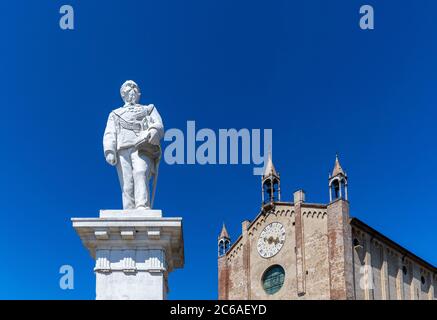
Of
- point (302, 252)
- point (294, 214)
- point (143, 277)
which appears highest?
point (294, 214)

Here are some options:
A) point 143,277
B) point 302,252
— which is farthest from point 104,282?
point 302,252

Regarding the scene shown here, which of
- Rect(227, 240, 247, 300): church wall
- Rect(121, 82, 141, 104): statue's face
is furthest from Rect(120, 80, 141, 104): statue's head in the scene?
Rect(227, 240, 247, 300): church wall

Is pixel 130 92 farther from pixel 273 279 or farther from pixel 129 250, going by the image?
pixel 273 279

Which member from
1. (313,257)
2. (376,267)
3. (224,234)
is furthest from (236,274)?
(376,267)

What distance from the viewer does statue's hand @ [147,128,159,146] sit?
9828 millimetres

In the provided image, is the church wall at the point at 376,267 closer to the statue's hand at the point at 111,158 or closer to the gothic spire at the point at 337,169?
the gothic spire at the point at 337,169

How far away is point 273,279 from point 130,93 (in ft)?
176

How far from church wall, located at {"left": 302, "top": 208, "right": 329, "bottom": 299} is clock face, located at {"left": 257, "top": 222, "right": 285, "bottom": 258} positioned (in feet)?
10.6

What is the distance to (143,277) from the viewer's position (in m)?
9.32

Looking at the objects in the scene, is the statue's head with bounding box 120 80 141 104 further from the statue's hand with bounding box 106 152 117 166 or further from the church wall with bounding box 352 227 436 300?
the church wall with bounding box 352 227 436 300

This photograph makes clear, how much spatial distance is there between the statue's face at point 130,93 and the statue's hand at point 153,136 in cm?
90

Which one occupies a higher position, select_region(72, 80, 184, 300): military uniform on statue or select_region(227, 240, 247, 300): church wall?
select_region(227, 240, 247, 300): church wall
